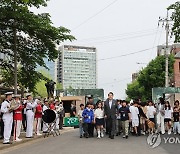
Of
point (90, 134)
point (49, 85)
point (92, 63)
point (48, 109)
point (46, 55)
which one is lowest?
point (90, 134)

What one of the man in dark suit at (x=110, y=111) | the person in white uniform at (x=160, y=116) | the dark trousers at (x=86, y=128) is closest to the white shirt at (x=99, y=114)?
the dark trousers at (x=86, y=128)

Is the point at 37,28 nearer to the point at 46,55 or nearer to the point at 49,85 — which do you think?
the point at 46,55

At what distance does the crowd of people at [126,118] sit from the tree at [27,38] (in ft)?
16.9

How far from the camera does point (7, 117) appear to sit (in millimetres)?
15273

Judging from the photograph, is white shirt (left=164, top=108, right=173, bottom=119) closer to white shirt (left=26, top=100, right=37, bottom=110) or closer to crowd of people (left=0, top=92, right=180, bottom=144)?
crowd of people (left=0, top=92, right=180, bottom=144)

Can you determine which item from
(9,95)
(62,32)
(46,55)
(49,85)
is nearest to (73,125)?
(49,85)

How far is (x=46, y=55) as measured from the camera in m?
23.8

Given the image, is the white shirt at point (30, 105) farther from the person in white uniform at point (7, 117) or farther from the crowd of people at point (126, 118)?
the crowd of people at point (126, 118)

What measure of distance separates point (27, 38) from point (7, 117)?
9051mm

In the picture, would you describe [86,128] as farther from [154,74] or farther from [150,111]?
[154,74]

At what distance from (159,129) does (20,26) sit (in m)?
9.60

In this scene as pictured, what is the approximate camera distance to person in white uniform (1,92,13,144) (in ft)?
49.2

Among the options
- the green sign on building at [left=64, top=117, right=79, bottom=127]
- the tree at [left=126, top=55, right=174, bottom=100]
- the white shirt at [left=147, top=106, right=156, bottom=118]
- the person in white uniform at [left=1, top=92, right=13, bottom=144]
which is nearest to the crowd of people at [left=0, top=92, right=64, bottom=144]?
the person in white uniform at [left=1, top=92, right=13, bottom=144]

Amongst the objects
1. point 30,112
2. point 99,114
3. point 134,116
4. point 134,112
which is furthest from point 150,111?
point 30,112
